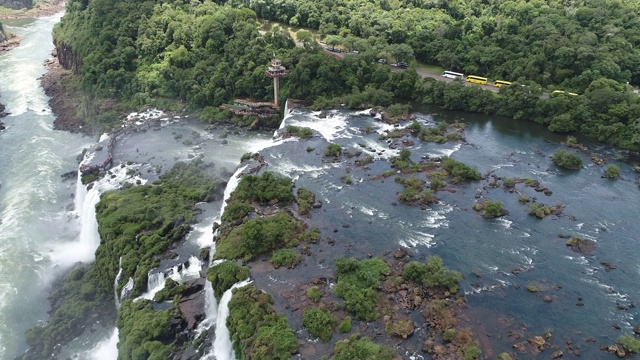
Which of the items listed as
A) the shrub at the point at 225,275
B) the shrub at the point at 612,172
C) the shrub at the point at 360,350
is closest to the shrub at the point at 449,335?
the shrub at the point at 360,350

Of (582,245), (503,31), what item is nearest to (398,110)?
(503,31)

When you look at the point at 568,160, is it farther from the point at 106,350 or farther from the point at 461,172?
the point at 106,350

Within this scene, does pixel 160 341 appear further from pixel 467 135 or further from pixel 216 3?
pixel 216 3

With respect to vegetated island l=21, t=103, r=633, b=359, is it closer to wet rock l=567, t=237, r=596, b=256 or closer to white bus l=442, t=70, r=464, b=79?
wet rock l=567, t=237, r=596, b=256

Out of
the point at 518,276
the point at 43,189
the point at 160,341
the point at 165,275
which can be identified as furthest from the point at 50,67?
the point at 518,276

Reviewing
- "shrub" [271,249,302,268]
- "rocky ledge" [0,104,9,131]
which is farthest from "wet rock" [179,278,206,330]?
"rocky ledge" [0,104,9,131]

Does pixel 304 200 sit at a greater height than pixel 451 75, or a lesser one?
lesser

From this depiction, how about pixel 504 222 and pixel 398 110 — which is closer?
pixel 504 222
